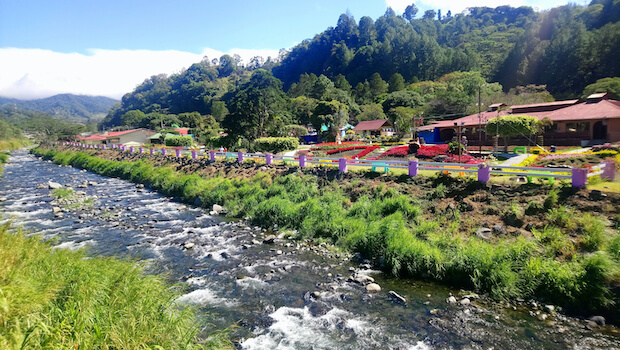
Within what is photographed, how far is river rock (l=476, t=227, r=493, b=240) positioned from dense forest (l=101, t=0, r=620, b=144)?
25102mm

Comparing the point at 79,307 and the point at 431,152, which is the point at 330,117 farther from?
the point at 79,307

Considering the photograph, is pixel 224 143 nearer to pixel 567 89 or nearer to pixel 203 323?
pixel 203 323

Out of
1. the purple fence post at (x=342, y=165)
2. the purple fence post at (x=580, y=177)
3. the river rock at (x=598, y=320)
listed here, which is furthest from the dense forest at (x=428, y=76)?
the river rock at (x=598, y=320)

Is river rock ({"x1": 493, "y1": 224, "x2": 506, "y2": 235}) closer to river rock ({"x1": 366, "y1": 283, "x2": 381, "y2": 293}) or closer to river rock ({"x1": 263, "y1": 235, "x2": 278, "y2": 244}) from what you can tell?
river rock ({"x1": 366, "y1": 283, "x2": 381, "y2": 293})

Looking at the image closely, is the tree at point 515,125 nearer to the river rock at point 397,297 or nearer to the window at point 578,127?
the window at point 578,127

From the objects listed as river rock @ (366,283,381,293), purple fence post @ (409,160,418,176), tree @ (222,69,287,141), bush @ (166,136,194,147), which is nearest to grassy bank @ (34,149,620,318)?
purple fence post @ (409,160,418,176)

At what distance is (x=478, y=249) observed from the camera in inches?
395

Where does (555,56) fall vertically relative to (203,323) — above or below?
above

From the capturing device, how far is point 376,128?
6550cm

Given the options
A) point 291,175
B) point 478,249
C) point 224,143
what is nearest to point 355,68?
point 224,143

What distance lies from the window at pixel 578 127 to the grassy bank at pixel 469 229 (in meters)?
25.5

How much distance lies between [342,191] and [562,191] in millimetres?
9349

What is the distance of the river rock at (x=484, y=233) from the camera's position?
1106cm

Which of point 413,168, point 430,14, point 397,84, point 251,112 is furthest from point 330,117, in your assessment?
point 430,14
